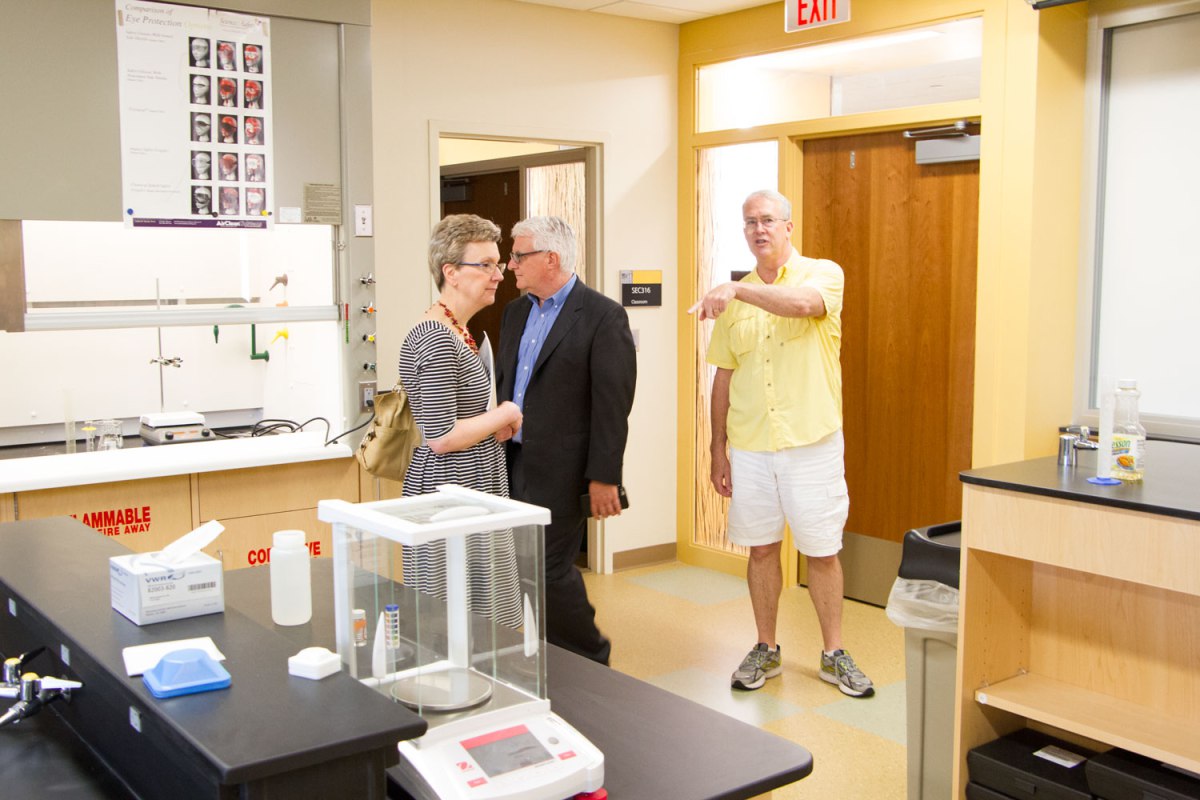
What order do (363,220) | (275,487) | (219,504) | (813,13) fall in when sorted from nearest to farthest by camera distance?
1. (219,504)
2. (275,487)
3. (363,220)
4. (813,13)

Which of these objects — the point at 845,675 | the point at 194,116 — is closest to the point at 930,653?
the point at 845,675

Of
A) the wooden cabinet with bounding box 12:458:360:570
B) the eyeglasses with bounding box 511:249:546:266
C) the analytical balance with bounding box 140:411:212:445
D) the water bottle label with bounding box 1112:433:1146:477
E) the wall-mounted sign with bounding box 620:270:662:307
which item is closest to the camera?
the water bottle label with bounding box 1112:433:1146:477

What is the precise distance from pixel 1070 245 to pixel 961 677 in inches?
84.9

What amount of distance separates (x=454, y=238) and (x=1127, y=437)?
1.69 m

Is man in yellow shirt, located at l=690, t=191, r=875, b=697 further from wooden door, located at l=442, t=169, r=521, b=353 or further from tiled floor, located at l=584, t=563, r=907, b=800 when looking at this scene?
wooden door, located at l=442, t=169, r=521, b=353

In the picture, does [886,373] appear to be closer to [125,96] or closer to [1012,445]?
[1012,445]

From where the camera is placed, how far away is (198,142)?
13.3 ft

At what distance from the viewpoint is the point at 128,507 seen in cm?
381

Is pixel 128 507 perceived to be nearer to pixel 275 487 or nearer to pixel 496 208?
pixel 275 487

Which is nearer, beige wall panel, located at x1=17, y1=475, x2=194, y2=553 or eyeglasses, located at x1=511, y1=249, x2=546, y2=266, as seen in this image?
eyeglasses, located at x1=511, y1=249, x2=546, y2=266

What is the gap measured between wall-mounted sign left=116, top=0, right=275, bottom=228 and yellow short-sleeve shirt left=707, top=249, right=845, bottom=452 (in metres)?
1.85

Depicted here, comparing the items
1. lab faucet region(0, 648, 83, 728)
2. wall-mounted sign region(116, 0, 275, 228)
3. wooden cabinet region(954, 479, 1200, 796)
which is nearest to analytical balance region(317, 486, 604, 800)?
lab faucet region(0, 648, 83, 728)

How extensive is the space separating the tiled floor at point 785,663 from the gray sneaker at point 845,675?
0.10 ft

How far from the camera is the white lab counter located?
12.0ft
